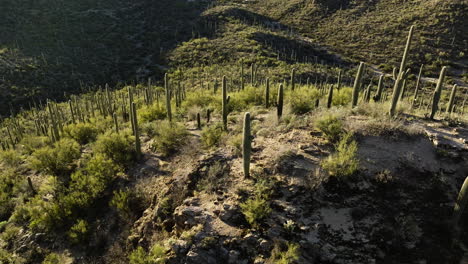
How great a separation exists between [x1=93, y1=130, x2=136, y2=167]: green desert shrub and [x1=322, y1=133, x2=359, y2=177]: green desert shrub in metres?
8.21

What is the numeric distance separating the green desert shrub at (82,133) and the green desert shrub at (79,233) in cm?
692

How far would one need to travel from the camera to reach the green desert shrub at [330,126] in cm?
1019

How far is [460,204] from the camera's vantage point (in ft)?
25.4

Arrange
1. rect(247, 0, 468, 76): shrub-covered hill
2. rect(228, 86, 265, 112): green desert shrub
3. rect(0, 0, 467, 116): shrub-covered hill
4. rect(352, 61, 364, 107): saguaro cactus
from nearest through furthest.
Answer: rect(352, 61, 364, 107): saguaro cactus → rect(228, 86, 265, 112): green desert shrub → rect(0, 0, 467, 116): shrub-covered hill → rect(247, 0, 468, 76): shrub-covered hill

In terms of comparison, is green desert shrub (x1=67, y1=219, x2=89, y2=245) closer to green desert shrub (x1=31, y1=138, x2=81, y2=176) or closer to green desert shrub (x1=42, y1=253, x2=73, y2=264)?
green desert shrub (x1=42, y1=253, x2=73, y2=264)

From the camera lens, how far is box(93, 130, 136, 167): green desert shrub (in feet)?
41.5

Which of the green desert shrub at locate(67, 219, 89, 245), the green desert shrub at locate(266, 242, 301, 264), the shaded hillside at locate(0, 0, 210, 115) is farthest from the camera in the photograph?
the shaded hillside at locate(0, 0, 210, 115)

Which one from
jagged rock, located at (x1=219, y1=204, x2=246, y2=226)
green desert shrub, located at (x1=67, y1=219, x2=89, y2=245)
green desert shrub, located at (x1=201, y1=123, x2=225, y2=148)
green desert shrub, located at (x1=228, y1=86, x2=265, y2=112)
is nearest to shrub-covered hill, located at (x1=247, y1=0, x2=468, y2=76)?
green desert shrub, located at (x1=228, y1=86, x2=265, y2=112)

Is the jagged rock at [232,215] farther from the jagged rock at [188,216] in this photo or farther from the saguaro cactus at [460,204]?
the saguaro cactus at [460,204]

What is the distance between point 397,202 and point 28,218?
13331 millimetres

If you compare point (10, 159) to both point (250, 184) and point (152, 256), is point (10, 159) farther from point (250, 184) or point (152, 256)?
point (250, 184)

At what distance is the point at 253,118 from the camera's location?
44.2 ft

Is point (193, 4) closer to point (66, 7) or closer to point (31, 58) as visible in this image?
point (66, 7)

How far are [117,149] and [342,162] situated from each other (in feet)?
30.7
